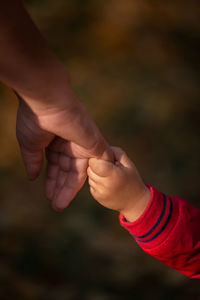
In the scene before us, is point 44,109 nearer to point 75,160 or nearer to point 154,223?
point 75,160

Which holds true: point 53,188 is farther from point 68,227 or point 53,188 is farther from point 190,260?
point 68,227

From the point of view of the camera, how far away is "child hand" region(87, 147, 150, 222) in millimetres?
483

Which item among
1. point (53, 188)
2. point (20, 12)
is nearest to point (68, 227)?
point (53, 188)

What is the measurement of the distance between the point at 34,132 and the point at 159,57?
835 mm

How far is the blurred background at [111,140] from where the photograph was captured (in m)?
0.96

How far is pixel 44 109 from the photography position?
1.28 feet

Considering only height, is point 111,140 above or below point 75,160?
below

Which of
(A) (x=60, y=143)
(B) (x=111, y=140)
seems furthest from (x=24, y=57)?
(B) (x=111, y=140)

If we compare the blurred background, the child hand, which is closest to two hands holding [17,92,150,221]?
the child hand

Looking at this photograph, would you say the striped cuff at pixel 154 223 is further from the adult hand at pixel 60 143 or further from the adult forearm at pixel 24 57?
the adult forearm at pixel 24 57

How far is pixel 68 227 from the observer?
40.6 inches

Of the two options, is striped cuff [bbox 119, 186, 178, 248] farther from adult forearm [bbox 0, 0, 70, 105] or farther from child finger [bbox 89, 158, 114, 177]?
adult forearm [bbox 0, 0, 70, 105]

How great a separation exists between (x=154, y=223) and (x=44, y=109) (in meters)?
0.24

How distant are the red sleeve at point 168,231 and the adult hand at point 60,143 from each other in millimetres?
103
